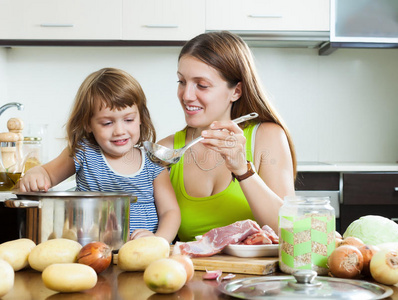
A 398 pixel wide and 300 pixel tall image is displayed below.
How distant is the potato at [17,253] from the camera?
3.27ft

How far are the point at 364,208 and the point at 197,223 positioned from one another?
1.48 m

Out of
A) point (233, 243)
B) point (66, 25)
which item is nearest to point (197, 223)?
point (233, 243)

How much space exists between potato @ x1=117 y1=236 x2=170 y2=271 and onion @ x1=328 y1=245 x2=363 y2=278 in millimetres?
288

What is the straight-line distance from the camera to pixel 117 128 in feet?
5.36

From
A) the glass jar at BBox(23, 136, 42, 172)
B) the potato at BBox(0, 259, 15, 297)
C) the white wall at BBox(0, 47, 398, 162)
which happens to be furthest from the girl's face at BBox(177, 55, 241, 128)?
the white wall at BBox(0, 47, 398, 162)

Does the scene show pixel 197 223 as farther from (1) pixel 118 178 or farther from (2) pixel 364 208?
(2) pixel 364 208

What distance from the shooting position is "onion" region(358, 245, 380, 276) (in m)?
0.96

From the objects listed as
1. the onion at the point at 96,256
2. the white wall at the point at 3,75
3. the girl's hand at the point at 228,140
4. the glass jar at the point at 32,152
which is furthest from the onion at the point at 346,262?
the white wall at the point at 3,75

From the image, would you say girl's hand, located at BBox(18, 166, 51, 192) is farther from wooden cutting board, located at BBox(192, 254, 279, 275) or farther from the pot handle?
wooden cutting board, located at BBox(192, 254, 279, 275)

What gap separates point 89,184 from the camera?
1779mm

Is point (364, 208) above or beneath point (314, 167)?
beneath

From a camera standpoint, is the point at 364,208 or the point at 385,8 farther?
the point at 385,8

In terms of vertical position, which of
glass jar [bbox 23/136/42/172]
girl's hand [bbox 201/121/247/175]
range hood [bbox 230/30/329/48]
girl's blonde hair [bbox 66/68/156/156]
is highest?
range hood [bbox 230/30/329/48]

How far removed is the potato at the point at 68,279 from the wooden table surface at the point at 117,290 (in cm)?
1
